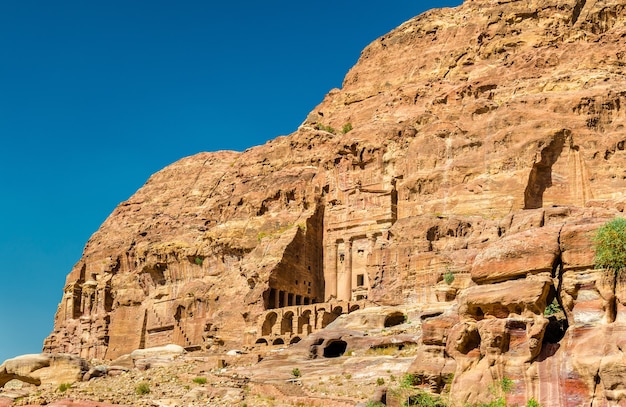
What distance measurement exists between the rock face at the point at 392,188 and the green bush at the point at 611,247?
576 cm

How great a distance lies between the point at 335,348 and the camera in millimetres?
56531

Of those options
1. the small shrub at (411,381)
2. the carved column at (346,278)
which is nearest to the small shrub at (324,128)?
the carved column at (346,278)

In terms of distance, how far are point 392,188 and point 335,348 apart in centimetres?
2507

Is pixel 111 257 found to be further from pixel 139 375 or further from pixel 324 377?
pixel 324 377

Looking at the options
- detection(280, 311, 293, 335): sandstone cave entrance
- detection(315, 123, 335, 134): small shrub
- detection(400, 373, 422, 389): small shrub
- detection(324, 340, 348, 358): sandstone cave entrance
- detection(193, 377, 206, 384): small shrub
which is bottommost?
detection(193, 377, 206, 384): small shrub

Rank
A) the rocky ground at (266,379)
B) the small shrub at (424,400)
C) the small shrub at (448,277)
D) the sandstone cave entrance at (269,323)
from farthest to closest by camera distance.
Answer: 1. the sandstone cave entrance at (269,323)
2. the small shrub at (448,277)
3. the rocky ground at (266,379)
4. the small shrub at (424,400)

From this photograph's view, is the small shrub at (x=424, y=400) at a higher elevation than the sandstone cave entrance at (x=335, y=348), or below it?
below

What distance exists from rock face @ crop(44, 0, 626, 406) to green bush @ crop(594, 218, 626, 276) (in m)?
5.76

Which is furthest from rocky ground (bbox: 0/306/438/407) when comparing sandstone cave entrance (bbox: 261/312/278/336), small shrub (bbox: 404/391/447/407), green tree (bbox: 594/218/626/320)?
sandstone cave entrance (bbox: 261/312/278/336)

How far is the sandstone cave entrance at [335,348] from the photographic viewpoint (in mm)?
55875

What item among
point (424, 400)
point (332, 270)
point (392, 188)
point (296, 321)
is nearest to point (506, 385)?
point (424, 400)

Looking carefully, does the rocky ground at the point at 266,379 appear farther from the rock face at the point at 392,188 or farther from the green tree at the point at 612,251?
the green tree at the point at 612,251

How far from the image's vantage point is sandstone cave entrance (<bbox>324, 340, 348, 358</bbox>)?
183 ft

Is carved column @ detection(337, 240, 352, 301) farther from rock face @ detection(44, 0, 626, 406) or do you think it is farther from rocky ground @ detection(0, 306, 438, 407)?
rocky ground @ detection(0, 306, 438, 407)
